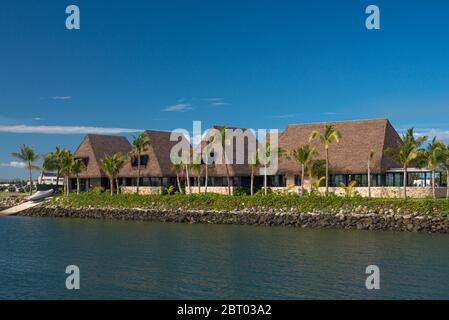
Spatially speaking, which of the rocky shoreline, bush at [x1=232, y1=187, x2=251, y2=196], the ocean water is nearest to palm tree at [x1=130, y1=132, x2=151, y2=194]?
the rocky shoreline

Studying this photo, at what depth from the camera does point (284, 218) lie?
55.0m

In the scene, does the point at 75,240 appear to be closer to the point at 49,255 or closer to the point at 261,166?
the point at 49,255

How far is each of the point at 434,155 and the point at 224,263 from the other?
29687mm

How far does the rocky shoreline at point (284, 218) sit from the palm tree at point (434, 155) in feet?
22.4

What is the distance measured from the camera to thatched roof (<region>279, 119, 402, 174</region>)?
60.6 metres

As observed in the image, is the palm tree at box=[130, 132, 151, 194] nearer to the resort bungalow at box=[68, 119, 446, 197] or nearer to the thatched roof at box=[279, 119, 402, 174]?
the resort bungalow at box=[68, 119, 446, 197]

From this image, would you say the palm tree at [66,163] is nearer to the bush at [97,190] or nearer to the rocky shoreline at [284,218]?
the bush at [97,190]

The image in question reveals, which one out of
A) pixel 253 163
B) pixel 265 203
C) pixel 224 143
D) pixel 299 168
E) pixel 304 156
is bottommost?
pixel 265 203

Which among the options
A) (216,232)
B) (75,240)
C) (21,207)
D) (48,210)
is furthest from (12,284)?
(21,207)

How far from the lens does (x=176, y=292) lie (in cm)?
2600

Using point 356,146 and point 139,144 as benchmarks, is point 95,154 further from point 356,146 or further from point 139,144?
point 356,146

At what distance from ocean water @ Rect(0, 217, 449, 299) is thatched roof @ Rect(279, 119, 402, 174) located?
13834mm

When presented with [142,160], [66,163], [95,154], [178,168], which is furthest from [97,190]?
[178,168]

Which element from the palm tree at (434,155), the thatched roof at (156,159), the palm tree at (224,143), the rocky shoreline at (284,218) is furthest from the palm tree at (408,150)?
the thatched roof at (156,159)
